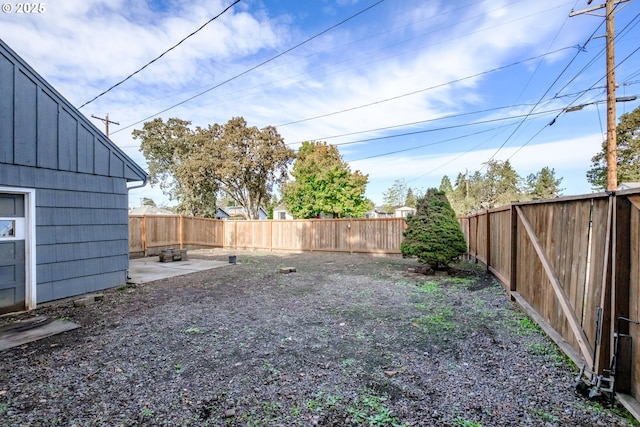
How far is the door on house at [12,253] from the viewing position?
14.1 ft

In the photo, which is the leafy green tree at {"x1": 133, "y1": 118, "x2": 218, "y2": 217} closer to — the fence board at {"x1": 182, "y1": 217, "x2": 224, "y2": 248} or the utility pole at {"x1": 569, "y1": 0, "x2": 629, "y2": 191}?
the fence board at {"x1": 182, "y1": 217, "x2": 224, "y2": 248}

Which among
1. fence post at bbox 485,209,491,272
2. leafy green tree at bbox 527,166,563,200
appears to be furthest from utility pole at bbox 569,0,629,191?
leafy green tree at bbox 527,166,563,200

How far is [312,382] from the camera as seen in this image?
2387mm

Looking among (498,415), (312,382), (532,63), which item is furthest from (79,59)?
(532,63)

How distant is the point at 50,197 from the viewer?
4805 millimetres

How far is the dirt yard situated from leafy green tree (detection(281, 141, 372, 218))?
13150mm

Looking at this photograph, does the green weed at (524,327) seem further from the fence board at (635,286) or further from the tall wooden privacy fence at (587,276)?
the fence board at (635,286)

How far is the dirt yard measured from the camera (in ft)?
6.50

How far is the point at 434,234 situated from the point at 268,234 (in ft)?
28.5

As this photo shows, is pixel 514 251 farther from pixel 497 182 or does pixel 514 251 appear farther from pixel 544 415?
pixel 497 182

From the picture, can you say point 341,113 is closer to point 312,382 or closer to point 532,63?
point 532,63

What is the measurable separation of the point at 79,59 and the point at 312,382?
364 inches

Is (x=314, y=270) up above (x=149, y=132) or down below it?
below

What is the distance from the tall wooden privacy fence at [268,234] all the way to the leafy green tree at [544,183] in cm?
2697
